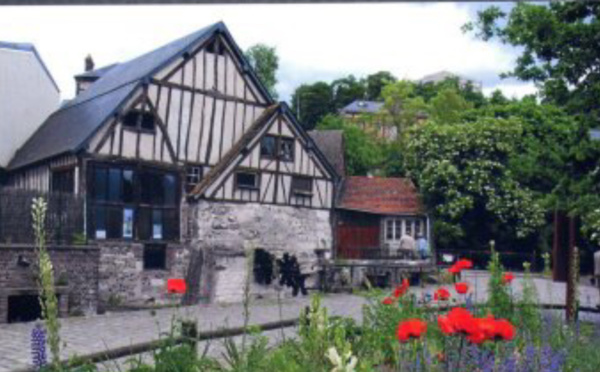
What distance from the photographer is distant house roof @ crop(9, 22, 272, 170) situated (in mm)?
2955

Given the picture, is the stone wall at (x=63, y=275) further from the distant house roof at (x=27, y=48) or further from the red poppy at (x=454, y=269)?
the red poppy at (x=454, y=269)

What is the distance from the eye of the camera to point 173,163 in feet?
10.9

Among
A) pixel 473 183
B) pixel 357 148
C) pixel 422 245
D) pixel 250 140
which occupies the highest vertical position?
pixel 250 140

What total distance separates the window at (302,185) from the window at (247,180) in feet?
0.63

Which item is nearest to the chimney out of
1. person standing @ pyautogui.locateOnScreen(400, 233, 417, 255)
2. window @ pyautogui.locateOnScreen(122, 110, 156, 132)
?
window @ pyautogui.locateOnScreen(122, 110, 156, 132)

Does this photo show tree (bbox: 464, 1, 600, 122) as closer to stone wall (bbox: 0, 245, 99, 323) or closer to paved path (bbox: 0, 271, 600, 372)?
paved path (bbox: 0, 271, 600, 372)

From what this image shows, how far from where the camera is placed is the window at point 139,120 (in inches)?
127

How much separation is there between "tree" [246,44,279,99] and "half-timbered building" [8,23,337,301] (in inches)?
1.5

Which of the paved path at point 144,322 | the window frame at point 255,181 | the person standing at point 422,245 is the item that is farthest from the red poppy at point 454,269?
the window frame at point 255,181

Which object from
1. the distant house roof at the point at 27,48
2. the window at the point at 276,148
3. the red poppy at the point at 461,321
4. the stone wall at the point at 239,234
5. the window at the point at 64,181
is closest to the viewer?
the red poppy at the point at 461,321

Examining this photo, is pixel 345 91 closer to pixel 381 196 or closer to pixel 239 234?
pixel 381 196

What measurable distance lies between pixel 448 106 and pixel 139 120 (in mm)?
1350

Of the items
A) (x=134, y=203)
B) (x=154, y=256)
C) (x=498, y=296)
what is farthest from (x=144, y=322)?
(x=498, y=296)

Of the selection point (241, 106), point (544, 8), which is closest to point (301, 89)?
point (241, 106)
